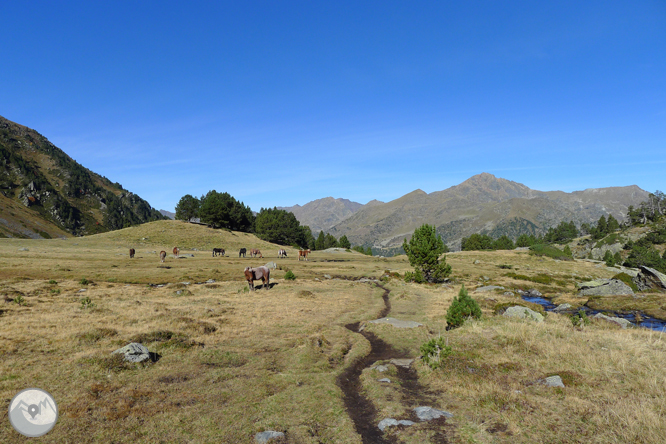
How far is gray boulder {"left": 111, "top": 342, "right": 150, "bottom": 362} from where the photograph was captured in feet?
44.1

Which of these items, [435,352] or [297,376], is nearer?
[297,376]

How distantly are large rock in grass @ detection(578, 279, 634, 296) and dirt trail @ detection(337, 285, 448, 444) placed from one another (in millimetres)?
40282

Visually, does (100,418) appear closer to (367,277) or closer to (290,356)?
(290,356)

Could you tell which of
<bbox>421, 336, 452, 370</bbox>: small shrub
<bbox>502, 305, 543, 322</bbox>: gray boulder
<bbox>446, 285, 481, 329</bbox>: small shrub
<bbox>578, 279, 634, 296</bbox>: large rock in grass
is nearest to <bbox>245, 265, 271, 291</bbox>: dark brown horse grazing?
<bbox>446, 285, 481, 329</bbox>: small shrub

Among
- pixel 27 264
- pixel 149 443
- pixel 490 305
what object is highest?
pixel 27 264

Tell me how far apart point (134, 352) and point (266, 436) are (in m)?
8.58

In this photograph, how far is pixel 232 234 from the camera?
119 meters

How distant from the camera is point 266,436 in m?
8.49

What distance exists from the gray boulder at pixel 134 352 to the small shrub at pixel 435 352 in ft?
39.5

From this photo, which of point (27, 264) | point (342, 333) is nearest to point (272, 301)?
point (342, 333)

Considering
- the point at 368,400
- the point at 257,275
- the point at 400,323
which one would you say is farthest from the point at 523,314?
the point at 257,275

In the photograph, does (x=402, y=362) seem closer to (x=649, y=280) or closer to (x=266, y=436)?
(x=266, y=436)

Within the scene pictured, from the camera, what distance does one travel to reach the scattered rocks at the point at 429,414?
963cm

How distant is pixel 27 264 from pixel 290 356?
175ft
